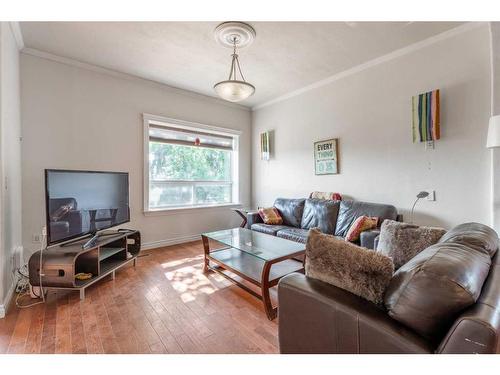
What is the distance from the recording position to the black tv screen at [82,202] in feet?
7.25

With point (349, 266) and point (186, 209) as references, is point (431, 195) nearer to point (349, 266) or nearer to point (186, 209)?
point (349, 266)

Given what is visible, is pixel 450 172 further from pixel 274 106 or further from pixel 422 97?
pixel 274 106

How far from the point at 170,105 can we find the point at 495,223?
4335 millimetres

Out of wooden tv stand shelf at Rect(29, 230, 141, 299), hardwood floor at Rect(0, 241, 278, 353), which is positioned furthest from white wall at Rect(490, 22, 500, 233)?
wooden tv stand shelf at Rect(29, 230, 141, 299)

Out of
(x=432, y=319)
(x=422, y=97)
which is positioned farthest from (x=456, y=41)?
(x=432, y=319)

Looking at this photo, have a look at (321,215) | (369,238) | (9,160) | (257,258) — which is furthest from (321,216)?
(9,160)

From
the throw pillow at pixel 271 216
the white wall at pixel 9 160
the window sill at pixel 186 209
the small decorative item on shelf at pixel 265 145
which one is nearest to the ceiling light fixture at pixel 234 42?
the white wall at pixel 9 160

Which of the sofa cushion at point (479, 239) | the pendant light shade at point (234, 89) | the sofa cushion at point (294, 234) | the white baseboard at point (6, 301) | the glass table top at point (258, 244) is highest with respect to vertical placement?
the pendant light shade at point (234, 89)

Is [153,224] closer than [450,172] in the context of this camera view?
No

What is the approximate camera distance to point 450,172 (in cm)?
261

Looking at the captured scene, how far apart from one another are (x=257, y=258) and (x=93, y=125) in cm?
285

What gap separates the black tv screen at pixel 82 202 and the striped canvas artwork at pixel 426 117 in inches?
141

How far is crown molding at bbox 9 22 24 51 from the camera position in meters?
2.37

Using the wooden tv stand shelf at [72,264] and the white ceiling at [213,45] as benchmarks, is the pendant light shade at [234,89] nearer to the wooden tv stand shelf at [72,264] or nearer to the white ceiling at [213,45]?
the white ceiling at [213,45]
